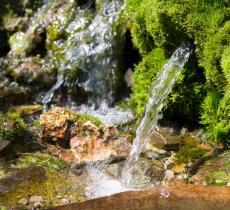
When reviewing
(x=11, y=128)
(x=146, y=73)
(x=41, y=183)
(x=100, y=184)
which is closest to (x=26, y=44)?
(x=146, y=73)

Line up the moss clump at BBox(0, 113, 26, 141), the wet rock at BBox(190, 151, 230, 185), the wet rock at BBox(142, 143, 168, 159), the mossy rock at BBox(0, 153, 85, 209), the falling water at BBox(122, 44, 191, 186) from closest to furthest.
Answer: the mossy rock at BBox(0, 153, 85, 209) < the wet rock at BBox(190, 151, 230, 185) < the wet rock at BBox(142, 143, 168, 159) < the moss clump at BBox(0, 113, 26, 141) < the falling water at BBox(122, 44, 191, 186)

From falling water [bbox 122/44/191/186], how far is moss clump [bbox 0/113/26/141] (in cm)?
193

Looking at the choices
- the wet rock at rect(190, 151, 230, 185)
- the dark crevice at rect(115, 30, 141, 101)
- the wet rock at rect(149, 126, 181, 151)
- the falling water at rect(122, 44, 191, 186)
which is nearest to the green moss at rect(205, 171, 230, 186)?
the wet rock at rect(190, 151, 230, 185)

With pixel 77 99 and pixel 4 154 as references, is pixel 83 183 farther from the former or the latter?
pixel 77 99

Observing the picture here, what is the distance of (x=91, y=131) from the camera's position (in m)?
8.79

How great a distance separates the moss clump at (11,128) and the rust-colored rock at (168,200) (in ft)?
6.97

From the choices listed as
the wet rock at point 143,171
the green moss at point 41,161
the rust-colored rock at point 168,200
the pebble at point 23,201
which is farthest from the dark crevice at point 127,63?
the pebble at point 23,201

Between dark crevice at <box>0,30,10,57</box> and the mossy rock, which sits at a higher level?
dark crevice at <box>0,30,10,57</box>

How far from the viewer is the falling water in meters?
8.85

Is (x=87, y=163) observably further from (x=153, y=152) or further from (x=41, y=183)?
(x=153, y=152)

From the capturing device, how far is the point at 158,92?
30.1ft

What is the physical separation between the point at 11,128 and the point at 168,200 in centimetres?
313

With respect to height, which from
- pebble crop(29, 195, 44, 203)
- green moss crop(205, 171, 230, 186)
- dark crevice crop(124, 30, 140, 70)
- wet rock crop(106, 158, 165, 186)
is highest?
dark crevice crop(124, 30, 140, 70)

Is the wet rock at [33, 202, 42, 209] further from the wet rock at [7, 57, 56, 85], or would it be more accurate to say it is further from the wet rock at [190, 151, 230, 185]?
the wet rock at [7, 57, 56, 85]
